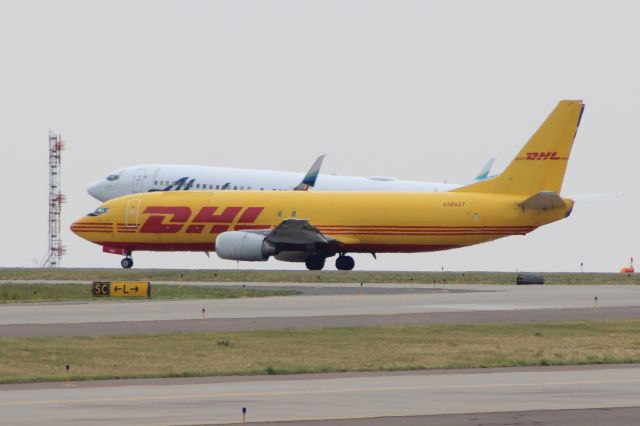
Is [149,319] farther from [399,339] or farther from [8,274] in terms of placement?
[8,274]

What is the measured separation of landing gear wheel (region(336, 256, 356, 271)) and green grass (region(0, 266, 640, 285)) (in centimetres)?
434

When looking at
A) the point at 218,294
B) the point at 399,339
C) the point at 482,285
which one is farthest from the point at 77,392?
the point at 482,285

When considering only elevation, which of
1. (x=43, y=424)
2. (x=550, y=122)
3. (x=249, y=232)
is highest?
(x=550, y=122)

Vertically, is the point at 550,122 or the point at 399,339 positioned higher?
the point at 550,122

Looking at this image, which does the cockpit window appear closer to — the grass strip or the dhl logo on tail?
the grass strip

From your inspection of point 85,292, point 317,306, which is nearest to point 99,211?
point 85,292

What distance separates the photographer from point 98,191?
99312mm

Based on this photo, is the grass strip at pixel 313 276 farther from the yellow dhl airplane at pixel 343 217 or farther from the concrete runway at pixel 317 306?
the concrete runway at pixel 317 306

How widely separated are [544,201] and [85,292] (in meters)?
26.6

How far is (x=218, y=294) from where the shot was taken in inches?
2355

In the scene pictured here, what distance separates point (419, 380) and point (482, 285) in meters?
40.6

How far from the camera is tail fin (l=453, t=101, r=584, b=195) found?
259ft

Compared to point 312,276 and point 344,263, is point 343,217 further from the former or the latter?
point 312,276

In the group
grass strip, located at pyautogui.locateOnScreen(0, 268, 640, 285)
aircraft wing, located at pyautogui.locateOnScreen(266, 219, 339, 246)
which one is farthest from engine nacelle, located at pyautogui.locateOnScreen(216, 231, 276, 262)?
grass strip, located at pyautogui.locateOnScreen(0, 268, 640, 285)
